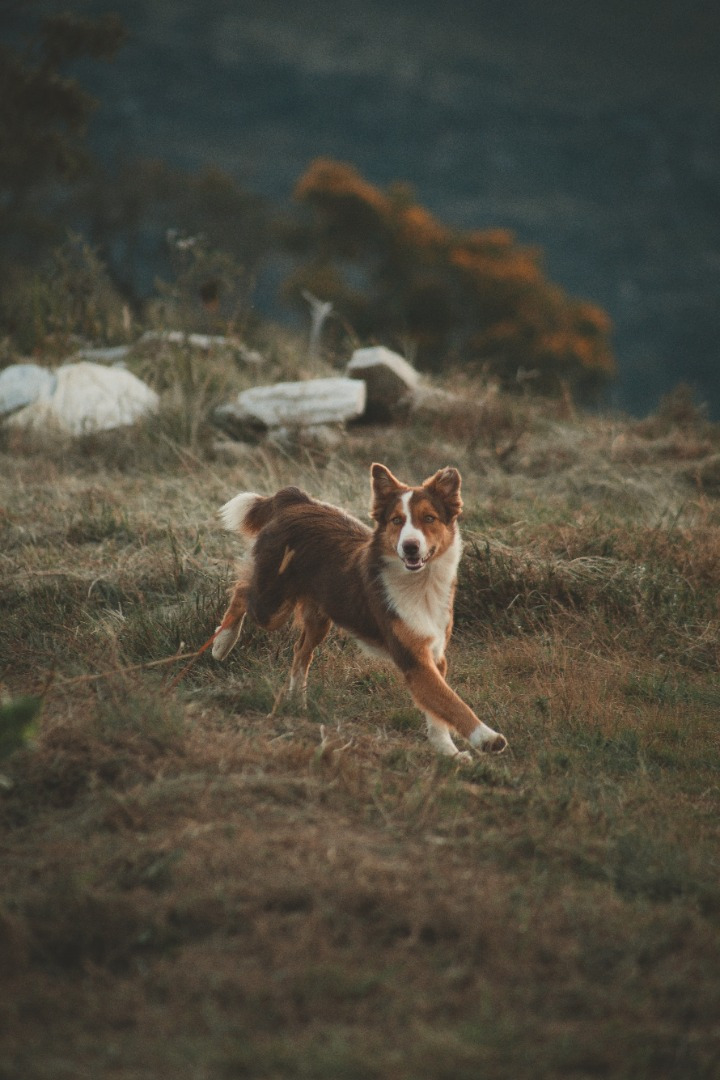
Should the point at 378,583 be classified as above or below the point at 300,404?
above

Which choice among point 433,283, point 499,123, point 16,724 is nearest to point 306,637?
point 16,724

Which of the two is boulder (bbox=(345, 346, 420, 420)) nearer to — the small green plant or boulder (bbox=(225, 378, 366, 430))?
boulder (bbox=(225, 378, 366, 430))

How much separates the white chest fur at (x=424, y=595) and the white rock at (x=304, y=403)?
220 inches

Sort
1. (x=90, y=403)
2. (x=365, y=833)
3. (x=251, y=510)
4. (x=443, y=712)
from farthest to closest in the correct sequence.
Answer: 1. (x=90, y=403)
2. (x=251, y=510)
3. (x=443, y=712)
4. (x=365, y=833)

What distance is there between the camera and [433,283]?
30516mm

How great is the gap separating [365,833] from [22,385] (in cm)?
914

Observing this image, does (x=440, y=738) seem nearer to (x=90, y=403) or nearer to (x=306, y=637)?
(x=306, y=637)

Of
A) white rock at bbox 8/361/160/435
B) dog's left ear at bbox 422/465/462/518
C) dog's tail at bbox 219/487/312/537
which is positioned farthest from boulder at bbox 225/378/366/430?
dog's left ear at bbox 422/465/462/518

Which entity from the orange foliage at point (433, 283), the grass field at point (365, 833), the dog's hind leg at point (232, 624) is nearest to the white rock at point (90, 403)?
the grass field at point (365, 833)

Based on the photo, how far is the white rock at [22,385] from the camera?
11305 millimetres

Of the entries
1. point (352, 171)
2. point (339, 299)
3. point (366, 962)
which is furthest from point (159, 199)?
point (366, 962)

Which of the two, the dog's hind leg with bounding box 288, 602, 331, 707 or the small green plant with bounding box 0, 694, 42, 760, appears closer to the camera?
the small green plant with bounding box 0, 694, 42, 760

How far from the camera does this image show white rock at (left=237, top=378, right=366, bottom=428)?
34.8 ft

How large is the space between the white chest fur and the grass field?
1.79 ft
